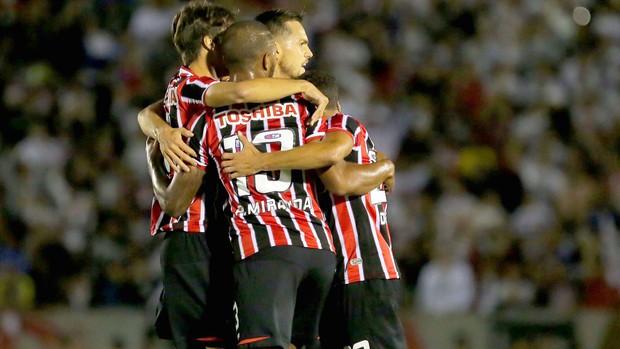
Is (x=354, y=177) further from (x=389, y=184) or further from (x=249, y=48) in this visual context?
(x=249, y=48)

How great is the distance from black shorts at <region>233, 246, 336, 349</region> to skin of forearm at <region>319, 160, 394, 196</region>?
0.34 meters

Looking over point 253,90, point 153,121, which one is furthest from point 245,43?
point 153,121

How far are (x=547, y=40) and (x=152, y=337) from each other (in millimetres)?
5805

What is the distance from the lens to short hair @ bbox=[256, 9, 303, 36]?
5.73 metres

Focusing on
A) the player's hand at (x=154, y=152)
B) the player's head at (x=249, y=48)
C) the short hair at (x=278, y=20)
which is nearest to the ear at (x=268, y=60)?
the player's head at (x=249, y=48)

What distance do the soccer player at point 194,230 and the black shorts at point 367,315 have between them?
24.2 inches

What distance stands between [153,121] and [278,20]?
0.83 meters

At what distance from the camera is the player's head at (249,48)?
520 cm

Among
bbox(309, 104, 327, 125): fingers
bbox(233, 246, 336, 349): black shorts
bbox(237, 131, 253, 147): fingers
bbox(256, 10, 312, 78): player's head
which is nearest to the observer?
bbox(233, 246, 336, 349): black shorts

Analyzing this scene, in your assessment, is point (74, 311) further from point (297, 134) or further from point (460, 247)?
point (297, 134)

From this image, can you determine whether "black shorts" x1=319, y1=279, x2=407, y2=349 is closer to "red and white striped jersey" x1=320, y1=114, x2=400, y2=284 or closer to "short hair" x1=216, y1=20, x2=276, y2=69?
"red and white striped jersey" x1=320, y1=114, x2=400, y2=284

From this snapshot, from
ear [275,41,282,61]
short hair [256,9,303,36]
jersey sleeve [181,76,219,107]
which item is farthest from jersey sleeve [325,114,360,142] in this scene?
jersey sleeve [181,76,219,107]

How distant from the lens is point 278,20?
18.9 feet

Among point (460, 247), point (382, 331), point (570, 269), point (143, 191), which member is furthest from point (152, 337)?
point (382, 331)
